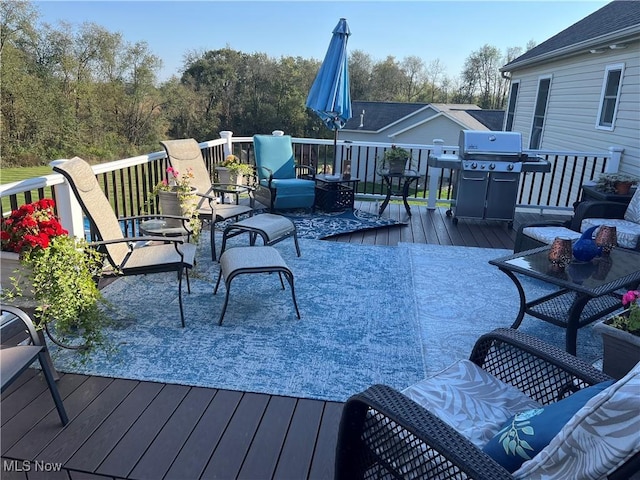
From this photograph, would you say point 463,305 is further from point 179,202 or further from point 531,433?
point 179,202

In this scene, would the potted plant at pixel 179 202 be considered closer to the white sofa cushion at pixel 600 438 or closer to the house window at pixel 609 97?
the white sofa cushion at pixel 600 438

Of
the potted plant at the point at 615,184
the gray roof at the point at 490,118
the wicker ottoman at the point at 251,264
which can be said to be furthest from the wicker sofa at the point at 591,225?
the gray roof at the point at 490,118

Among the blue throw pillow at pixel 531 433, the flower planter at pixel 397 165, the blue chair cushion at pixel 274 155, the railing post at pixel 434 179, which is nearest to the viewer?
the blue throw pillow at pixel 531 433

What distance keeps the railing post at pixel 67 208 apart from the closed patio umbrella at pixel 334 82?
3.75 metres

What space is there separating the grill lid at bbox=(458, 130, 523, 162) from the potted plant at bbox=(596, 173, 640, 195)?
977 mm

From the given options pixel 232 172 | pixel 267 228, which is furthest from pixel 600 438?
pixel 232 172

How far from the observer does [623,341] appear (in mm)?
2107

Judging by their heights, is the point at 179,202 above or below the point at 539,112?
below

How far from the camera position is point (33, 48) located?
15.7 m

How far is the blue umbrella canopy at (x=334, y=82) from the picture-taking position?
19.6ft

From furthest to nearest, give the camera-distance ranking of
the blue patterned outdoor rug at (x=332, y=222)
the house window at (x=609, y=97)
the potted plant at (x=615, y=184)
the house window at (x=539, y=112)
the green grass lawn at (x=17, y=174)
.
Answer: the house window at (x=539, y=112) → the green grass lawn at (x=17, y=174) → the house window at (x=609, y=97) → the blue patterned outdoor rug at (x=332, y=222) → the potted plant at (x=615, y=184)

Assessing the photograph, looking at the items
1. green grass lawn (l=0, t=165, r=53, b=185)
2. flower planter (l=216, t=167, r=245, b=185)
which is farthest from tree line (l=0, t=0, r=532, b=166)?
flower planter (l=216, t=167, r=245, b=185)

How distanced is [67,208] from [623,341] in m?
3.58

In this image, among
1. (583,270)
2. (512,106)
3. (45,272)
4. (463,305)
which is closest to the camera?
(45,272)
